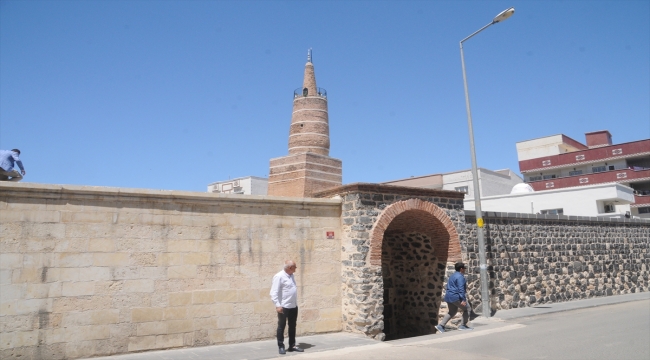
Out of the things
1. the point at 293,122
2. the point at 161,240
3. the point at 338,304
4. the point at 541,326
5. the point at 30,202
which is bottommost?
the point at 541,326

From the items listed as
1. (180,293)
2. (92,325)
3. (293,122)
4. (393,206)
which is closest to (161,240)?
(180,293)

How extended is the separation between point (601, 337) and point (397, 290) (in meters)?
5.04

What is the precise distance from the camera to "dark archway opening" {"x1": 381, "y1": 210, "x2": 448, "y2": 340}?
1150cm

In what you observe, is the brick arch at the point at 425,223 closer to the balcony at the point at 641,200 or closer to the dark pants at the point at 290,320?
the dark pants at the point at 290,320

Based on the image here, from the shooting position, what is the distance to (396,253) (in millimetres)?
12852

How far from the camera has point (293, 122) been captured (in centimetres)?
2156

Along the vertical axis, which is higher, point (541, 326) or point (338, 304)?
point (338, 304)

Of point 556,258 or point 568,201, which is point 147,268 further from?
point 568,201

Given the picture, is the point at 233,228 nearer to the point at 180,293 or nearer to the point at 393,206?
the point at 180,293

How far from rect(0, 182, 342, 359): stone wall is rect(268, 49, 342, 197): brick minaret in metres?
10.6

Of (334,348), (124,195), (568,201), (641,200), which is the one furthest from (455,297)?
(641,200)

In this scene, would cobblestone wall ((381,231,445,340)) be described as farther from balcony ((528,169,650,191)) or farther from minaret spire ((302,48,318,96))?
balcony ((528,169,650,191))

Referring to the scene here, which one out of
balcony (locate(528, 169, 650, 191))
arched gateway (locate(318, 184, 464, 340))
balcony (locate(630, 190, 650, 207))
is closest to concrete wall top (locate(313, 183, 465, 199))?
arched gateway (locate(318, 184, 464, 340))

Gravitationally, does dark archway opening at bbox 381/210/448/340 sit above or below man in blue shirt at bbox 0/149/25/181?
below
